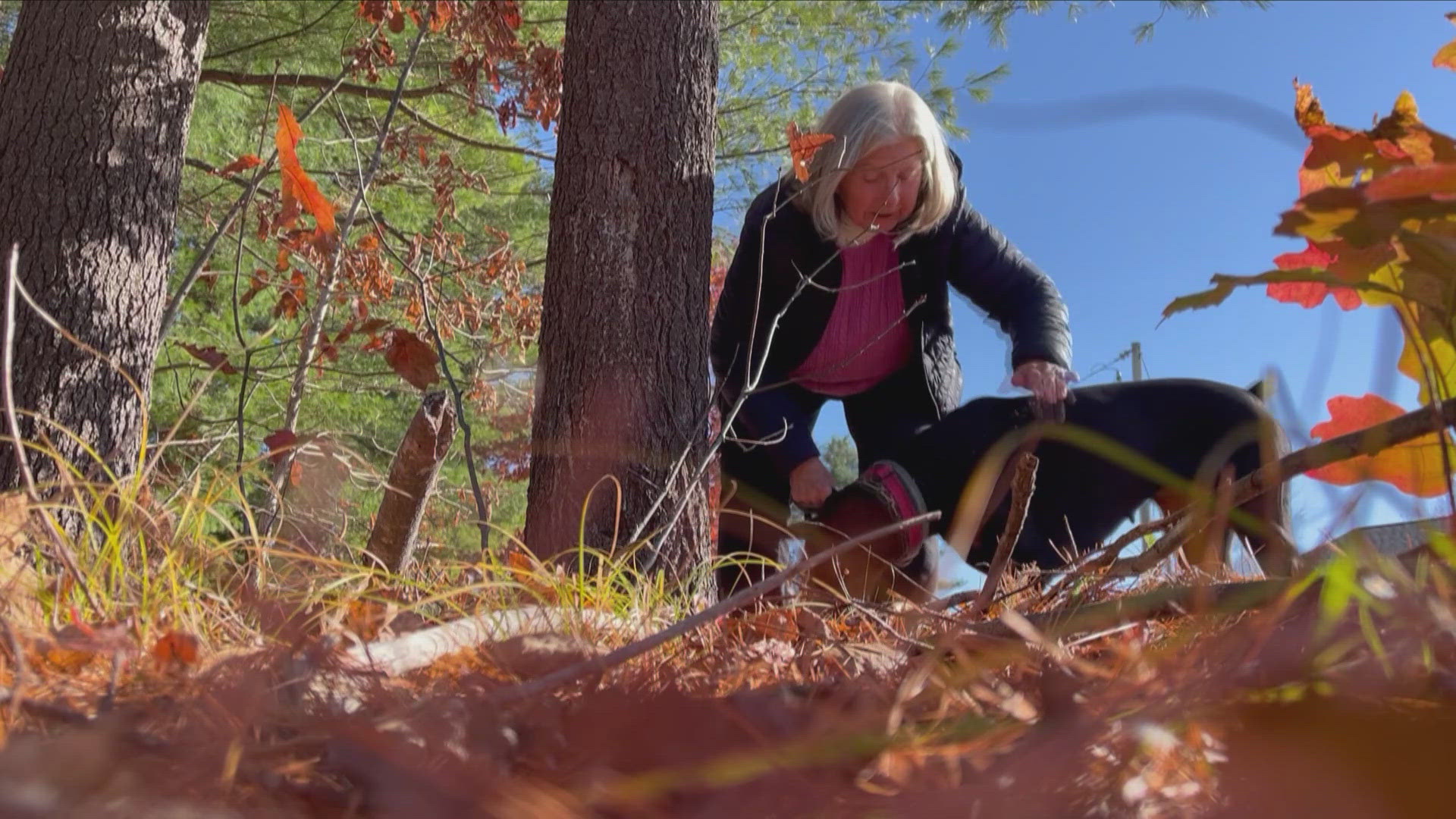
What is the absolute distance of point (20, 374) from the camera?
199 centimetres

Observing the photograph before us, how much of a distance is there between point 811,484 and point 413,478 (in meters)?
0.98

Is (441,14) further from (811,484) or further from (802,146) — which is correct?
(811,484)

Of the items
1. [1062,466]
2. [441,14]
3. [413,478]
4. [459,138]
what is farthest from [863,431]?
[459,138]

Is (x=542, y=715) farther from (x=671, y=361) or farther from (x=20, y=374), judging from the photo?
(x=20, y=374)

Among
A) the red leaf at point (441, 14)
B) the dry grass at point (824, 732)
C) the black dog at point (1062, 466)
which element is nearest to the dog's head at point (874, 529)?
the black dog at point (1062, 466)

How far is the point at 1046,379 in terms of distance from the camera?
2.17m

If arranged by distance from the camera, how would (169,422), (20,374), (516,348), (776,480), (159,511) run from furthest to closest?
1. (169,422)
2. (516,348)
3. (776,480)
4. (20,374)
5. (159,511)

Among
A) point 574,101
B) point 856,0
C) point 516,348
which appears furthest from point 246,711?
point 856,0

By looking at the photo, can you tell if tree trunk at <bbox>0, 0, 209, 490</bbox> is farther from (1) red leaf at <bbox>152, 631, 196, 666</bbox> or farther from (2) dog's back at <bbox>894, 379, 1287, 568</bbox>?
(2) dog's back at <bbox>894, 379, 1287, 568</bbox>

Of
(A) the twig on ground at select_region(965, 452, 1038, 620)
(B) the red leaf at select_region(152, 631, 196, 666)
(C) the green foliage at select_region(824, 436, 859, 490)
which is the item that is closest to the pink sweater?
(A) the twig on ground at select_region(965, 452, 1038, 620)

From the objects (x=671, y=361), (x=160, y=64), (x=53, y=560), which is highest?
(x=160, y=64)

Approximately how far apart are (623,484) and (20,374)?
137 centimetres

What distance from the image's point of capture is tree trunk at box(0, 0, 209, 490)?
2018 millimetres

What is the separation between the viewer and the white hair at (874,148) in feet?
7.40
